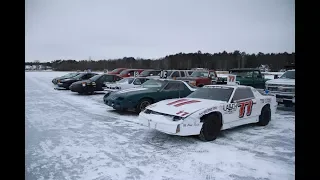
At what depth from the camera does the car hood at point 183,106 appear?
543 cm

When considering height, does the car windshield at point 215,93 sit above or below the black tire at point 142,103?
above

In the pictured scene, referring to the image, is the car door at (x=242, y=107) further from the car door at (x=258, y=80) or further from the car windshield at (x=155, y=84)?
the car door at (x=258, y=80)

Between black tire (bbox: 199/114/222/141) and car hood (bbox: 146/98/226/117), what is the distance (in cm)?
26

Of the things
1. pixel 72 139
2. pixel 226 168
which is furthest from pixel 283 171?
pixel 72 139

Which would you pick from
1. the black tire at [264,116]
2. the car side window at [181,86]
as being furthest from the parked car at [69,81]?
the black tire at [264,116]

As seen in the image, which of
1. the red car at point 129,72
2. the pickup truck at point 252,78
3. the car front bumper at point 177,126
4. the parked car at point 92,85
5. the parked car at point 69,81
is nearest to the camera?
the car front bumper at point 177,126

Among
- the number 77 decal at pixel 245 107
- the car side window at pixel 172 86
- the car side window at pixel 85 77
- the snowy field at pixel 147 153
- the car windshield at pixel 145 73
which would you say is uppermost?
the car windshield at pixel 145 73

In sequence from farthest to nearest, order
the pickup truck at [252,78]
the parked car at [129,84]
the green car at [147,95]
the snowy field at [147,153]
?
the pickup truck at [252,78] → the parked car at [129,84] → the green car at [147,95] → the snowy field at [147,153]

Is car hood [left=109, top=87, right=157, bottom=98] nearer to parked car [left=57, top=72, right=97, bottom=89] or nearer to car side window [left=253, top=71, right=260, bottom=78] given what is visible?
car side window [left=253, top=71, right=260, bottom=78]

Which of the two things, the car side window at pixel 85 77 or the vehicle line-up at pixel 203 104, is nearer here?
the vehicle line-up at pixel 203 104

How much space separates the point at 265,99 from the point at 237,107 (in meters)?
1.32

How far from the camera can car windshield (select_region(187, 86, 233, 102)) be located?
20.6 feet

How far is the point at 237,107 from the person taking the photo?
6.17 meters
